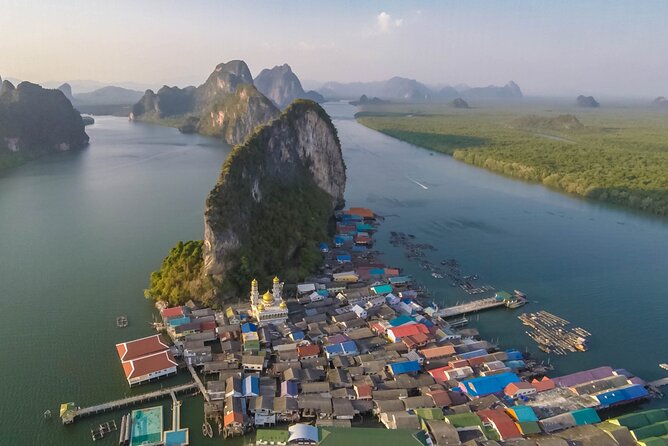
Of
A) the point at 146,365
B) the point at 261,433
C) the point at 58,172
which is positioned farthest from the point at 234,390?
the point at 58,172

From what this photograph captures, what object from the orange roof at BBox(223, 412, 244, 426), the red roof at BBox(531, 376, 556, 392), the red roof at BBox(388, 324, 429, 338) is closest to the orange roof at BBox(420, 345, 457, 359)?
the red roof at BBox(388, 324, 429, 338)

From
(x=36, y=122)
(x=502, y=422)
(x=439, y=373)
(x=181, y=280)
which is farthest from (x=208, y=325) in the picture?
(x=36, y=122)

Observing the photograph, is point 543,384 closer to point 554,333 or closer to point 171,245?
point 554,333

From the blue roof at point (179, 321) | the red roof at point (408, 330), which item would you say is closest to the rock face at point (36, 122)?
the blue roof at point (179, 321)

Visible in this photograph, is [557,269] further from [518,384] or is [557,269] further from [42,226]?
[42,226]

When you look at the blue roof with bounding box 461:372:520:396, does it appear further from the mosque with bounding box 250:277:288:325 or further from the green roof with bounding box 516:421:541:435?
the mosque with bounding box 250:277:288:325
